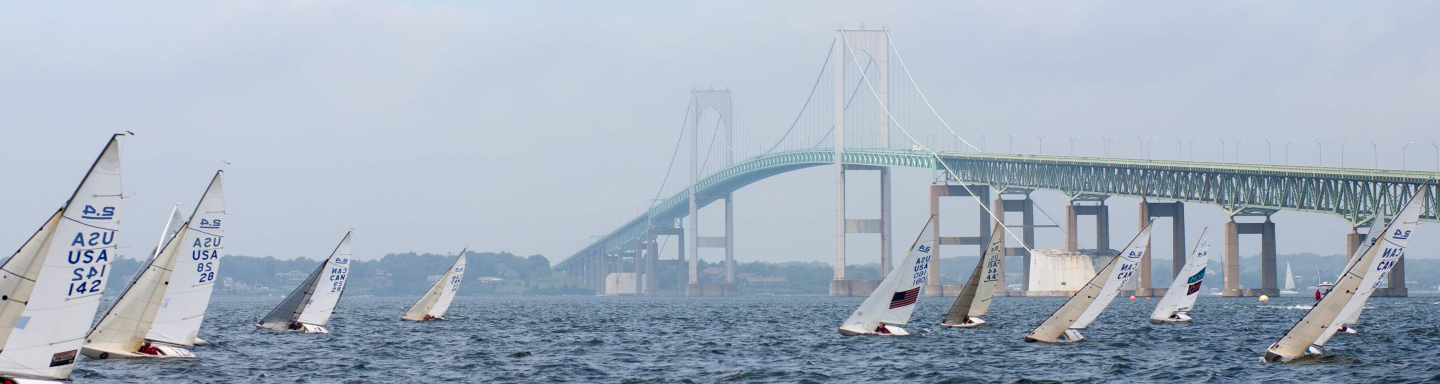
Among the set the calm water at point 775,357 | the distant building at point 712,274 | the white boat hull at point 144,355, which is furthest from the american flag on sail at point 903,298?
the distant building at point 712,274

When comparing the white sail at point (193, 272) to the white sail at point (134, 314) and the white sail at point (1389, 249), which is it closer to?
the white sail at point (134, 314)

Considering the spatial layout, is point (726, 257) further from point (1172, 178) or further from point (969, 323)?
point (969, 323)

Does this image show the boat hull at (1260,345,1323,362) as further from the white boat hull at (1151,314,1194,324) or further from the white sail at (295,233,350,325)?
the white sail at (295,233,350,325)

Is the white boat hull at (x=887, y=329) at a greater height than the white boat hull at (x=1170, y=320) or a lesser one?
lesser

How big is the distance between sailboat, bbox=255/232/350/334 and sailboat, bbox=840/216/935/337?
448 inches

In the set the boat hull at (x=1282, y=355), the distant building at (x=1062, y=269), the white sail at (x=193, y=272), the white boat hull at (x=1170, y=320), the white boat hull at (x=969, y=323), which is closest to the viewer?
the boat hull at (x=1282, y=355)

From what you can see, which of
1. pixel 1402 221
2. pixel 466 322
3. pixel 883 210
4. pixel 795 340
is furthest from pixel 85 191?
pixel 883 210

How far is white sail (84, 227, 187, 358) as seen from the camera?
71.8 feet

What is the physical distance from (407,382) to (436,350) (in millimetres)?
7614

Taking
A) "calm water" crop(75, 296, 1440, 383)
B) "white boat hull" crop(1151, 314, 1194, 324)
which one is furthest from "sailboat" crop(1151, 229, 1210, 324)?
"calm water" crop(75, 296, 1440, 383)

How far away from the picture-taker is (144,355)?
22.9m

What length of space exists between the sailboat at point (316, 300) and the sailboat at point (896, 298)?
11386 millimetres

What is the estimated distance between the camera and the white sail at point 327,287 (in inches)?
1366

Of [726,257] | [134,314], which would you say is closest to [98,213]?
[134,314]
